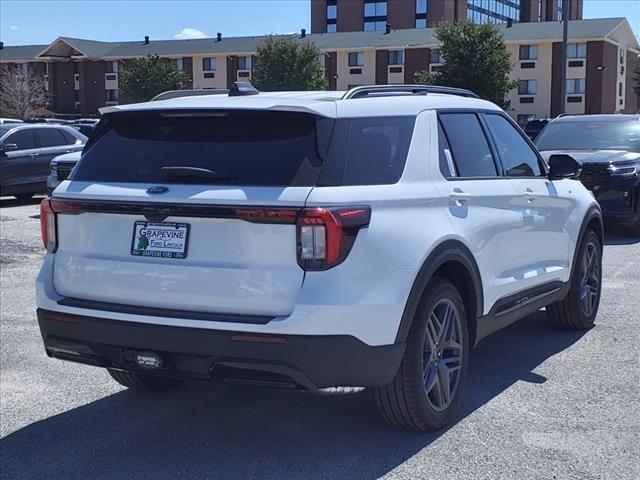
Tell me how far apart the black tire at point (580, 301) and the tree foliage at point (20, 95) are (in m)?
70.4

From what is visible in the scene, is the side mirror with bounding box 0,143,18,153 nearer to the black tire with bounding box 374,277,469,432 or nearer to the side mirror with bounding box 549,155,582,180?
the side mirror with bounding box 549,155,582,180

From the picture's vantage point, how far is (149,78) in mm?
63375

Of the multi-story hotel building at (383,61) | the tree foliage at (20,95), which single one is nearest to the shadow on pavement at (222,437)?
the multi-story hotel building at (383,61)

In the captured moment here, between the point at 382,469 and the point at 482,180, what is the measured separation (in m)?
1.90

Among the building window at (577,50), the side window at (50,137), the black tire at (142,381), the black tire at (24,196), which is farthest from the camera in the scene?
the building window at (577,50)

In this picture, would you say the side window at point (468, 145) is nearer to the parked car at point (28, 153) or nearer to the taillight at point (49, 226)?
the taillight at point (49, 226)

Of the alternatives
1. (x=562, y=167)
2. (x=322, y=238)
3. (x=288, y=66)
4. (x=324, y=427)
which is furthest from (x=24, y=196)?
(x=288, y=66)

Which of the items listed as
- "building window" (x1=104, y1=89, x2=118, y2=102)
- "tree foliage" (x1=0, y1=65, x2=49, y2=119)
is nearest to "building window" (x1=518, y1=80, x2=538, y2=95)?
"building window" (x1=104, y1=89, x2=118, y2=102)

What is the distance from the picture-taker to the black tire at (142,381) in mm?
5230

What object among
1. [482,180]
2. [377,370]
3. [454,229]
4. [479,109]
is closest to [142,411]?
[377,370]

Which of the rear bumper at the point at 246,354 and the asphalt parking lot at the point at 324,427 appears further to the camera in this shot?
the asphalt parking lot at the point at 324,427

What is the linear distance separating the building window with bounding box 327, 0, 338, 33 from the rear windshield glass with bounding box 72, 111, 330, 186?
98.7 meters

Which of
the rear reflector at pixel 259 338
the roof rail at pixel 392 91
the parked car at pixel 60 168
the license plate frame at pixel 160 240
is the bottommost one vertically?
the rear reflector at pixel 259 338

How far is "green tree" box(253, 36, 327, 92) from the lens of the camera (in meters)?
57.6
